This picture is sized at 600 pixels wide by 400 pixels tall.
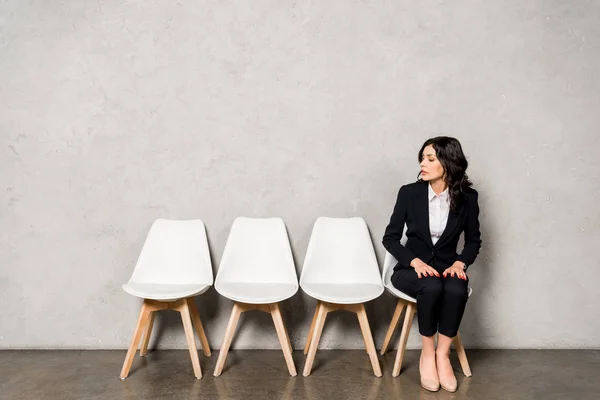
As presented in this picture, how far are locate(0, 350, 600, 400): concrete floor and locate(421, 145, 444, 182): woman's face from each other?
3.61 feet

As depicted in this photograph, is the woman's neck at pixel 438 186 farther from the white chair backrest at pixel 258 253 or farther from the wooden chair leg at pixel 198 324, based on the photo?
the wooden chair leg at pixel 198 324

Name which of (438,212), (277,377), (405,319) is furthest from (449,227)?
(277,377)

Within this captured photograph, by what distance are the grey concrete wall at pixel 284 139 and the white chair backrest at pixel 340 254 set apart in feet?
0.44

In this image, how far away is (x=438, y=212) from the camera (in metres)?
2.71

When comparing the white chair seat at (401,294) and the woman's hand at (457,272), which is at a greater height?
the woman's hand at (457,272)

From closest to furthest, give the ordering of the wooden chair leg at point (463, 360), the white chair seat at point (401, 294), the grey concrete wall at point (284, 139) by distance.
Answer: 1. the white chair seat at point (401, 294)
2. the wooden chair leg at point (463, 360)
3. the grey concrete wall at point (284, 139)

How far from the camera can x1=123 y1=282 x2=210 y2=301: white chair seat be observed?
2.52 m

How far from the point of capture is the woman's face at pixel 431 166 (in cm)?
261

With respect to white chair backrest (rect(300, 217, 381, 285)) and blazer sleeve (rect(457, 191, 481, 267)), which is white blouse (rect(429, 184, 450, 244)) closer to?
blazer sleeve (rect(457, 191, 481, 267))

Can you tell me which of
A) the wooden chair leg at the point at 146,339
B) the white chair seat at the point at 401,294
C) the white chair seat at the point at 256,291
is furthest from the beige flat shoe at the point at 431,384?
the wooden chair leg at the point at 146,339

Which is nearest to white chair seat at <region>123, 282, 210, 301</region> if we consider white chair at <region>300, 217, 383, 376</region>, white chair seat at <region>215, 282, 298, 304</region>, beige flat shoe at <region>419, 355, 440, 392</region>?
white chair seat at <region>215, 282, 298, 304</region>

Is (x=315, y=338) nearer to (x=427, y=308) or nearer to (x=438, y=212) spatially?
(x=427, y=308)

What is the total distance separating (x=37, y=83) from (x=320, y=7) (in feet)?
5.96

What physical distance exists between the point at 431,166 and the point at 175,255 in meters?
1.59
